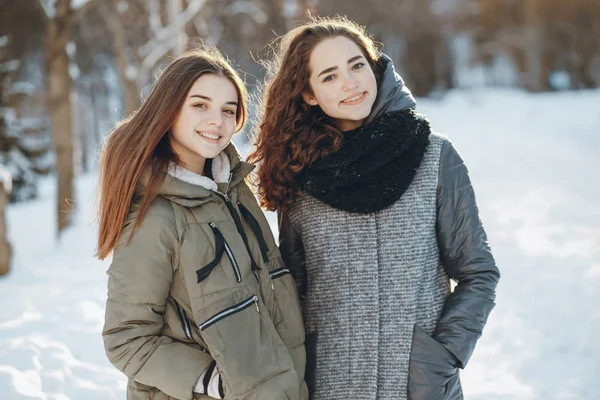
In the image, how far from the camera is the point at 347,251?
252cm

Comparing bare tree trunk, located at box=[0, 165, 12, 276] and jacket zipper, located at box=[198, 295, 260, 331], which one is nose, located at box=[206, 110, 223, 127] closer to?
jacket zipper, located at box=[198, 295, 260, 331]

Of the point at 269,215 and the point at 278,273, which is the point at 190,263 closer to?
the point at 278,273

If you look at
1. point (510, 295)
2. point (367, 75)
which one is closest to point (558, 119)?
point (510, 295)

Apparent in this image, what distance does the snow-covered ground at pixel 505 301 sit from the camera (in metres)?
4.18

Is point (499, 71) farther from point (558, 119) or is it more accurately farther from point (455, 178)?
point (455, 178)

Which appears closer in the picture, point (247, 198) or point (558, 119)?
point (247, 198)

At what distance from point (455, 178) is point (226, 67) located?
100 centimetres

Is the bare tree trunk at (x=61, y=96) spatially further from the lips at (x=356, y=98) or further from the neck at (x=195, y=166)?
the lips at (x=356, y=98)

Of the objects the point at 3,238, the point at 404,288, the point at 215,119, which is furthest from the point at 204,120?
the point at 3,238

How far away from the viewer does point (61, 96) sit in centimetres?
998

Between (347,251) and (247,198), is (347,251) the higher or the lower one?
the lower one

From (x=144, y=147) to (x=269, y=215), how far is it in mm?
8040

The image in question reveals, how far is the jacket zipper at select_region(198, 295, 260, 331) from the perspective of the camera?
207 cm

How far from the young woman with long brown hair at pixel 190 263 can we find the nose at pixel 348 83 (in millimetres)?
432
